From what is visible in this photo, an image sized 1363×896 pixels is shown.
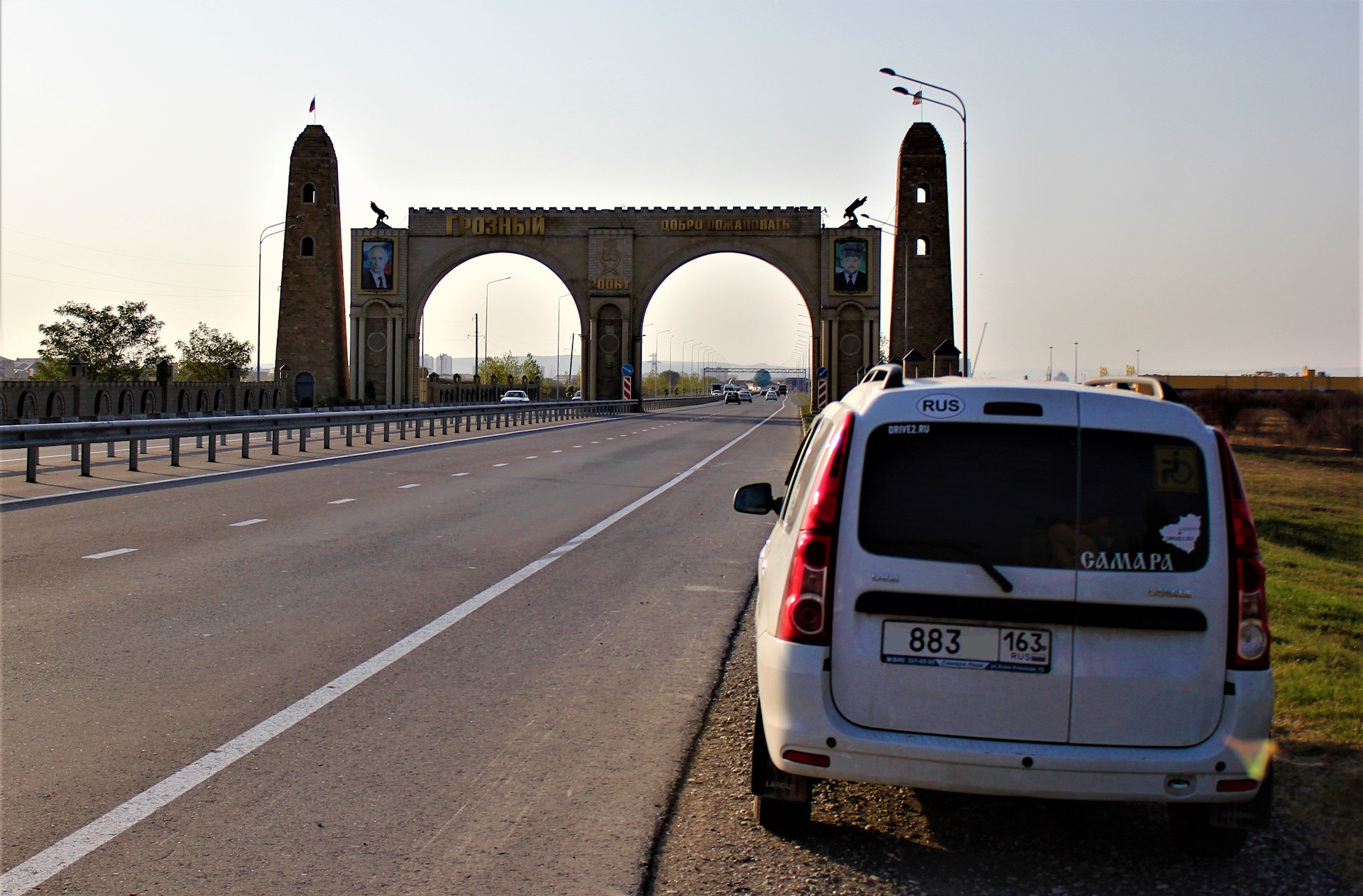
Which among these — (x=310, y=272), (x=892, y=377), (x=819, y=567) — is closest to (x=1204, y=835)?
(x=819, y=567)

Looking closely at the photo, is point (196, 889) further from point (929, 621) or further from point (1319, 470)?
point (1319, 470)

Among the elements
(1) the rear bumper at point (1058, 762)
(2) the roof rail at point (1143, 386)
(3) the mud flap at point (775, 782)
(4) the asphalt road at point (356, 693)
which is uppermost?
(2) the roof rail at point (1143, 386)

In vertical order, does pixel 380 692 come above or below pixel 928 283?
below

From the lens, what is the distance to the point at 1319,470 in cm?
2891

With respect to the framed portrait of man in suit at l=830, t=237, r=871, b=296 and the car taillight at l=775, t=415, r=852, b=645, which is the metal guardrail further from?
the framed portrait of man in suit at l=830, t=237, r=871, b=296

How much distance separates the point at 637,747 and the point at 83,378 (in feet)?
137

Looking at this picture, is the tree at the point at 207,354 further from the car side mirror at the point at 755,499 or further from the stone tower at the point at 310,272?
the car side mirror at the point at 755,499

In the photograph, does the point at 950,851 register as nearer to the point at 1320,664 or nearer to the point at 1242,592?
the point at 1242,592

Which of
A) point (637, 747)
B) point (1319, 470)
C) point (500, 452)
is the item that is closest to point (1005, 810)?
point (637, 747)

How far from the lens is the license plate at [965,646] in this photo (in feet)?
12.4

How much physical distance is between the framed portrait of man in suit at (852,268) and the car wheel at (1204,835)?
71110 millimetres

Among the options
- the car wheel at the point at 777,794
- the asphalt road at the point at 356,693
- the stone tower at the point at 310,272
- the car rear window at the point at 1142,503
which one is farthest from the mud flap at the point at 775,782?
the stone tower at the point at 310,272

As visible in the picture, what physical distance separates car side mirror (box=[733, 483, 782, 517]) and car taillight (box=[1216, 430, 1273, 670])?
2.25 metres

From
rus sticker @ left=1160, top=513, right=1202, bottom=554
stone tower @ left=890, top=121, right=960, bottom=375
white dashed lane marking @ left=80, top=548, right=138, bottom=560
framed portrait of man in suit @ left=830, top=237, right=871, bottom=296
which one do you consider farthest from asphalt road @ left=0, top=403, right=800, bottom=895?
framed portrait of man in suit @ left=830, top=237, right=871, bottom=296
